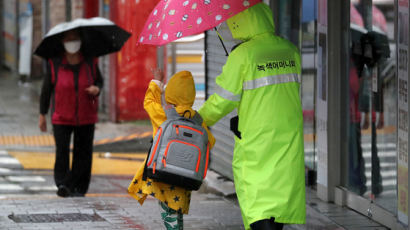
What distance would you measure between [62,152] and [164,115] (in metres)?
3.44

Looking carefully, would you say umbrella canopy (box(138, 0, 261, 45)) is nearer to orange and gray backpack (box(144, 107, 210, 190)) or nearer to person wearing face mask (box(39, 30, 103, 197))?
orange and gray backpack (box(144, 107, 210, 190))

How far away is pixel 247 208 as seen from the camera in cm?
610

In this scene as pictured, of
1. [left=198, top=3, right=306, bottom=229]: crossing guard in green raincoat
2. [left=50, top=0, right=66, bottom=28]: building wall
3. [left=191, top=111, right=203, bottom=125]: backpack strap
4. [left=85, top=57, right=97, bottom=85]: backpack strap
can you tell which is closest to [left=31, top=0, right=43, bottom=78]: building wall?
[left=50, top=0, right=66, bottom=28]: building wall

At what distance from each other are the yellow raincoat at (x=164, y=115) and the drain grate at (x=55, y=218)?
4.65 ft

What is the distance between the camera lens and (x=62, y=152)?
9.79 metres

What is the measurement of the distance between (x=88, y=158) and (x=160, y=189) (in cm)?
347

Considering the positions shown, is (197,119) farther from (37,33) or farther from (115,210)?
(37,33)

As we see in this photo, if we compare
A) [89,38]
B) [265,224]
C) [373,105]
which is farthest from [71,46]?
[265,224]

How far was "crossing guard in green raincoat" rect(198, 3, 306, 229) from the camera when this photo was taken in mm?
6051

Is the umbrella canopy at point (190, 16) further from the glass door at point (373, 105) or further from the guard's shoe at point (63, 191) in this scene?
the guard's shoe at point (63, 191)

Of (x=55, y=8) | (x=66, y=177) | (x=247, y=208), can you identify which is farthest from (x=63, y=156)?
(x=55, y=8)

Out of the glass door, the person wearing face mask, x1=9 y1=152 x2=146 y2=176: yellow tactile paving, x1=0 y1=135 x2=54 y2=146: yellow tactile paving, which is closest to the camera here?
the glass door

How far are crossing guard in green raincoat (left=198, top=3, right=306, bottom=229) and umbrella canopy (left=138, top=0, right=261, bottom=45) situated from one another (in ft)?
0.56

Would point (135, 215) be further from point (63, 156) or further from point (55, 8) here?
point (55, 8)
